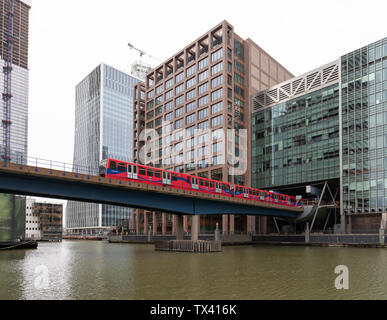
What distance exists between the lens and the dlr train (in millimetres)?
49844

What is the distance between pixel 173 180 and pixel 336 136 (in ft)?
145

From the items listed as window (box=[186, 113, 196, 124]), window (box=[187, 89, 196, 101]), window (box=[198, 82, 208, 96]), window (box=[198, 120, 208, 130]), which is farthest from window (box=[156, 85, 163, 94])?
window (box=[198, 120, 208, 130])

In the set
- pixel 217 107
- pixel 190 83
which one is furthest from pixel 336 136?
pixel 190 83

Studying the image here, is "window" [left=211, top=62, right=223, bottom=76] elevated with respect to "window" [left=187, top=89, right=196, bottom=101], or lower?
elevated

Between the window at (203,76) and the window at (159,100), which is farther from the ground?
the window at (203,76)

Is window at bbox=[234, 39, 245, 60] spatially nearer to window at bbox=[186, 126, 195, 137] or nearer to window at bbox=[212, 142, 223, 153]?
window at bbox=[186, 126, 195, 137]

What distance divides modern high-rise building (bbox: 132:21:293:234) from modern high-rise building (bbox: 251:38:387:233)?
6317 millimetres

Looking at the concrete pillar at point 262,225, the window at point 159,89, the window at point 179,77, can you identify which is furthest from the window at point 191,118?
the concrete pillar at point 262,225

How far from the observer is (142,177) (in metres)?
53.8

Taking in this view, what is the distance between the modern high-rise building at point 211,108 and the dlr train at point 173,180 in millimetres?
17476

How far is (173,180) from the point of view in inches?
2334

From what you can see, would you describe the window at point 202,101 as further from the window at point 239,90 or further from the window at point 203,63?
the window at point 203,63

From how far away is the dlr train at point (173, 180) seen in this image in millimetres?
49844

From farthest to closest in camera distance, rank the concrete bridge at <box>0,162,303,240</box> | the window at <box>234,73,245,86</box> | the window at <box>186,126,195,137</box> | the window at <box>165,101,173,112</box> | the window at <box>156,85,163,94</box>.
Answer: the window at <box>156,85,163,94</box>
the window at <box>165,101,173,112</box>
the window at <box>186,126,195,137</box>
the window at <box>234,73,245,86</box>
the concrete bridge at <box>0,162,303,240</box>
